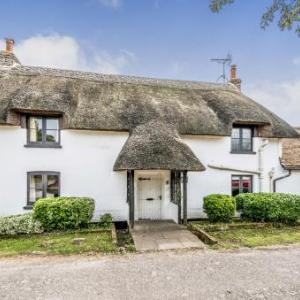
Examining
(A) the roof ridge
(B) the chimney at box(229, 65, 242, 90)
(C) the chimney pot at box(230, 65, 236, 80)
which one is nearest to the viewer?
(A) the roof ridge

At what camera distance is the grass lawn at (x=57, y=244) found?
862cm

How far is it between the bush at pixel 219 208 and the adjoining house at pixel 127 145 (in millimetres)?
1180

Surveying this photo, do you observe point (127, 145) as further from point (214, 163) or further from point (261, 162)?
point (261, 162)

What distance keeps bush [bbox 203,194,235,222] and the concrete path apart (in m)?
1.86

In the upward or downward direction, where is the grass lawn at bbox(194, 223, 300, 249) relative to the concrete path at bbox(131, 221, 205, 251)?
downward

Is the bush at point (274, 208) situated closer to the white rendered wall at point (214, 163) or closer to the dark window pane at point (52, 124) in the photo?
the white rendered wall at point (214, 163)

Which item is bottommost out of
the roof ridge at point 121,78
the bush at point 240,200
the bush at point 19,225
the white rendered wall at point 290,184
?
the bush at point 19,225

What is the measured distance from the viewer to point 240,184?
48.3ft

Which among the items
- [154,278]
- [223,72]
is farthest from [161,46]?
[154,278]

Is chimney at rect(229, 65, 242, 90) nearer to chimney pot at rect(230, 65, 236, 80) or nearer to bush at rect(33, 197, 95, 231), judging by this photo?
chimney pot at rect(230, 65, 236, 80)

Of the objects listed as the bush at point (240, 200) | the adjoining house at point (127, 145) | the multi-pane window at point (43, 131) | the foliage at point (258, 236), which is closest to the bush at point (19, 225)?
the adjoining house at point (127, 145)

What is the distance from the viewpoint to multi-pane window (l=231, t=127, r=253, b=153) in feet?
48.3

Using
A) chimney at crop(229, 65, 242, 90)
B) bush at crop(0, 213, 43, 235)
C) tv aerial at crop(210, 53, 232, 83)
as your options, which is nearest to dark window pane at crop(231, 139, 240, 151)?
chimney at crop(229, 65, 242, 90)

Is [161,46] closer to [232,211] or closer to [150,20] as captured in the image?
[150,20]
